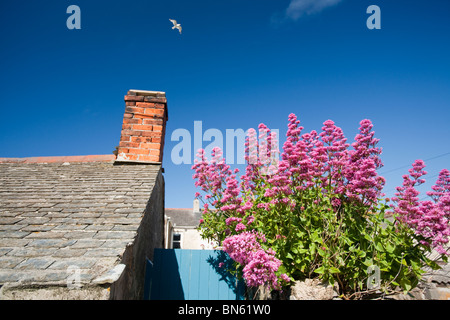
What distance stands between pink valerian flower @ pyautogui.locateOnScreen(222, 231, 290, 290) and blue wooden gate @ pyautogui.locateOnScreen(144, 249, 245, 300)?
7.45 ft

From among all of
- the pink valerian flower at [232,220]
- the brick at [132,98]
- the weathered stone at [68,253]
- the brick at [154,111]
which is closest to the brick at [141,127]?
the brick at [154,111]

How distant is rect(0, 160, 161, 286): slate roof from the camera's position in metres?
2.84

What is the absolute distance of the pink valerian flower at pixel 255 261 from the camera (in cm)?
294

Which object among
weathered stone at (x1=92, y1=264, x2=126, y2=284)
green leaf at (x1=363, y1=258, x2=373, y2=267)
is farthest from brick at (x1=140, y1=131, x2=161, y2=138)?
green leaf at (x1=363, y1=258, x2=373, y2=267)

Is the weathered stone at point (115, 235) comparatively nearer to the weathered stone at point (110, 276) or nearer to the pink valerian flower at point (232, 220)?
the weathered stone at point (110, 276)

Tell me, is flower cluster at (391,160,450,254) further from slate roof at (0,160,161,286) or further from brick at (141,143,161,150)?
brick at (141,143,161,150)

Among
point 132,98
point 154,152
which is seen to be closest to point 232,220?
point 154,152

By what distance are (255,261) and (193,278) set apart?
316 cm

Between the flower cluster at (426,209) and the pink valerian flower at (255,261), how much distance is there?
5.19ft

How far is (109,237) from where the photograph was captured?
340 centimetres
